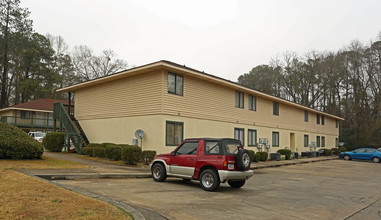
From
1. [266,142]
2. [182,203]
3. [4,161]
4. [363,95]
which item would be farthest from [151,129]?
[363,95]

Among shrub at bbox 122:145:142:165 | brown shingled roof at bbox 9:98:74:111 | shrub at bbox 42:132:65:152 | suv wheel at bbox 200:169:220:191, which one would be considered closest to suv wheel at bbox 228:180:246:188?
suv wheel at bbox 200:169:220:191

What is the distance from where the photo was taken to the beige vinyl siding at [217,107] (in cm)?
1850

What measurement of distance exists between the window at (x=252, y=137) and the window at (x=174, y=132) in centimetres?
874

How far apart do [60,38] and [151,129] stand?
4522 centimetres

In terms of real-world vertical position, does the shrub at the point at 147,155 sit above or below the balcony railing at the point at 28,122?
below

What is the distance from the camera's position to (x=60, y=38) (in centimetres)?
5547

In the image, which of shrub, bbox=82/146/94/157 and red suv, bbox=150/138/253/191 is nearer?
red suv, bbox=150/138/253/191

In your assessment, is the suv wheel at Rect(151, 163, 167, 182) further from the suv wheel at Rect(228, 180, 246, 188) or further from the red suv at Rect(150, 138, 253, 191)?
the suv wheel at Rect(228, 180, 246, 188)

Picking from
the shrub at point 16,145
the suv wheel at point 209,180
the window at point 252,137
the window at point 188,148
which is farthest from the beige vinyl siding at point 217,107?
the suv wheel at point 209,180

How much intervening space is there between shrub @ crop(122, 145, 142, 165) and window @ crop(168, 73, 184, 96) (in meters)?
3.93

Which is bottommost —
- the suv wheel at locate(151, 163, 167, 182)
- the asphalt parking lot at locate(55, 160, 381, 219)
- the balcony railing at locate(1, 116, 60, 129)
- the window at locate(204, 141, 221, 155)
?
the asphalt parking lot at locate(55, 160, 381, 219)

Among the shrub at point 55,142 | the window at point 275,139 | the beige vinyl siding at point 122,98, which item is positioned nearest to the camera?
the beige vinyl siding at point 122,98

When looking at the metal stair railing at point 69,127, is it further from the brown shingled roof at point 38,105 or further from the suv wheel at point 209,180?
the brown shingled roof at point 38,105

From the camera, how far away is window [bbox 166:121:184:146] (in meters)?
17.7
